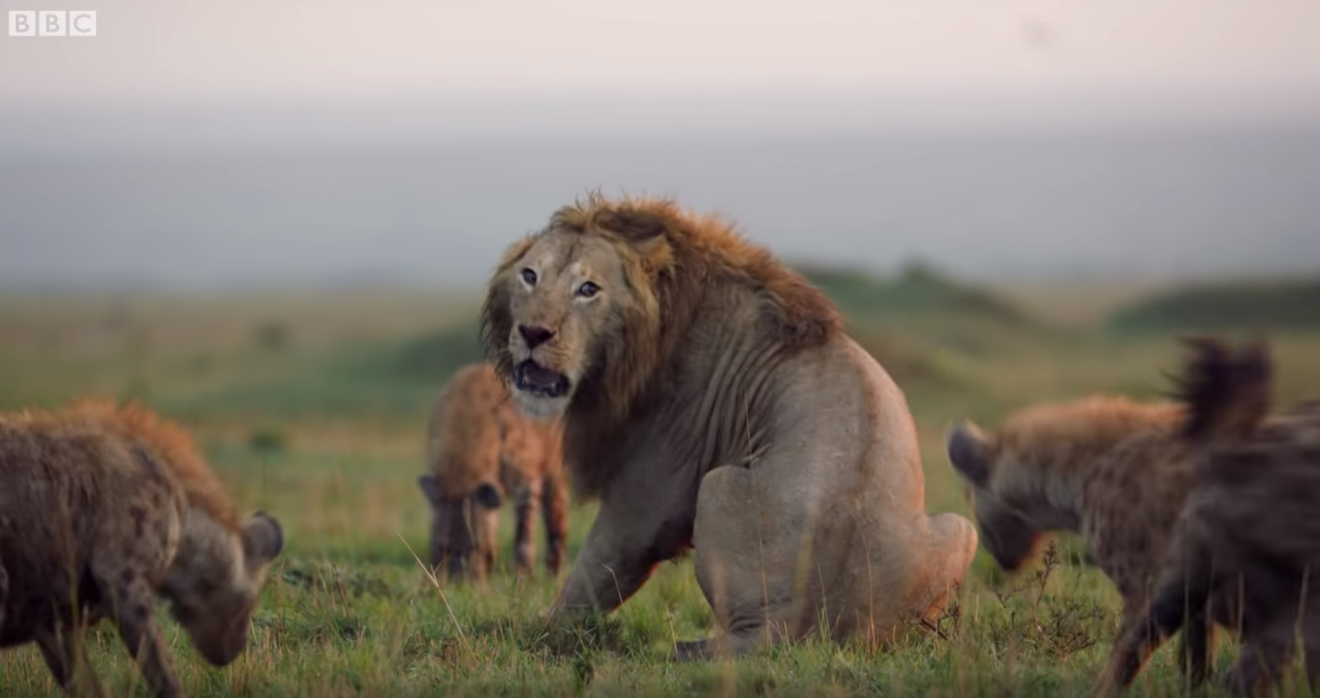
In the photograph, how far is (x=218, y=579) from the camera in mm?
6637

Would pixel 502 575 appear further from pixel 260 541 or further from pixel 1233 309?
pixel 1233 309

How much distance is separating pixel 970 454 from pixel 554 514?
5157mm

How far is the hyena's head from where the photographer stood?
6.55 metres

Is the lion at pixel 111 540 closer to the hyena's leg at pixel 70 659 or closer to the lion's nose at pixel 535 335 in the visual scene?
the hyena's leg at pixel 70 659

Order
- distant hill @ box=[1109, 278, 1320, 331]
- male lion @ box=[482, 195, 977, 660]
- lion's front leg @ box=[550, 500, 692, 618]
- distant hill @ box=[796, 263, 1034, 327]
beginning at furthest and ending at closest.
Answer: distant hill @ box=[1109, 278, 1320, 331], distant hill @ box=[796, 263, 1034, 327], lion's front leg @ box=[550, 500, 692, 618], male lion @ box=[482, 195, 977, 660]

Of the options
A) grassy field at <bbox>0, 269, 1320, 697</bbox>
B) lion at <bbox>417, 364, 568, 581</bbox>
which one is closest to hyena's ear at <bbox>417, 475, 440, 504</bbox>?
lion at <bbox>417, 364, 568, 581</bbox>

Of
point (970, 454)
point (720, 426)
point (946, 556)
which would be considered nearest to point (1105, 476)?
point (970, 454)

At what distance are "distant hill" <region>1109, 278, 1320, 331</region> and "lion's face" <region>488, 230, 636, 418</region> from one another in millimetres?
30622

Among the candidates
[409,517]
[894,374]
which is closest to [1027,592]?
[894,374]

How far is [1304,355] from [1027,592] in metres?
29.9

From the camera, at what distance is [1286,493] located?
19.2 feet

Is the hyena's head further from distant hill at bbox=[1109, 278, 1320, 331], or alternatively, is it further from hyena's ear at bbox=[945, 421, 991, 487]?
distant hill at bbox=[1109, 278, 1320, 331]

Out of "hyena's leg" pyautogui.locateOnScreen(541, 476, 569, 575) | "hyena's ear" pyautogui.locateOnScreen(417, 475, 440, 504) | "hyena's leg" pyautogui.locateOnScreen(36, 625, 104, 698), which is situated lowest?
"hyena's leg" pyautogui.locateOnScreen(541, 476, 569, 575)

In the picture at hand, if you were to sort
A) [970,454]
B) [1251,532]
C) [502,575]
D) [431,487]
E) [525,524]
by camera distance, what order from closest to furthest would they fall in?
[1251,532]
[970,454]
[502,575]
[431,487]
[525,524]
